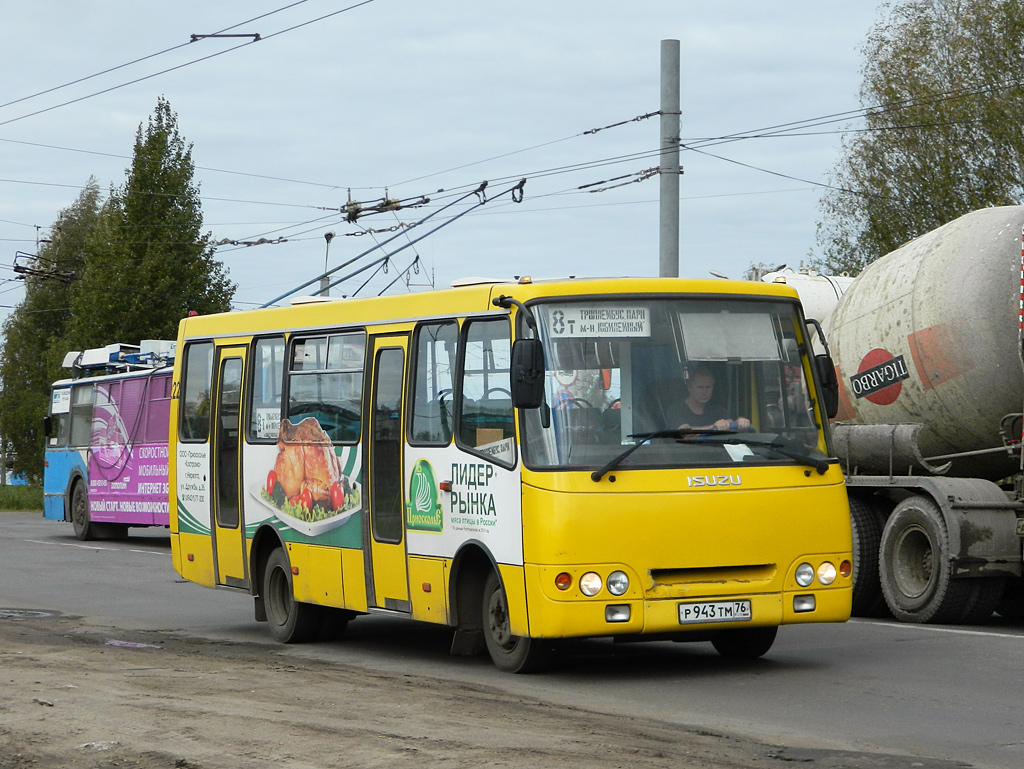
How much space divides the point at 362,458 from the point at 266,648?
1.90 metres

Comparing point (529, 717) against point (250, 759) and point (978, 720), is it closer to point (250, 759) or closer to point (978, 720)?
point (250, 759)

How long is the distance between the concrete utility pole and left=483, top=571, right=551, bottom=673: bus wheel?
11.3m

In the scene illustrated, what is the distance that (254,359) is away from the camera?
44.8 ft

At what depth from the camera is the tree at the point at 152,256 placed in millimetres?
51094

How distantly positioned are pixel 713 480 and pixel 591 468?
0.78 meters

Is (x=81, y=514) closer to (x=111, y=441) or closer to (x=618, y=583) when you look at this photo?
(x=111, y=441)

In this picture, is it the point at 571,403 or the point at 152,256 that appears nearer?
the point at 571,403

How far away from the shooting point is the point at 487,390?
10.5 m

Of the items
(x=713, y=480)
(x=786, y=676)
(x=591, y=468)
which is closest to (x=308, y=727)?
(x=591, y=468)

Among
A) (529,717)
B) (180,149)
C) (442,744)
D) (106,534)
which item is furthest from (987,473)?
(180,149)

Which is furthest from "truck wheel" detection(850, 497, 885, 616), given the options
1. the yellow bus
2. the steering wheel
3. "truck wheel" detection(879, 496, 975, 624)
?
the steering wheel

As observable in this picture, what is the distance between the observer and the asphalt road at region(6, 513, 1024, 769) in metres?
8.23

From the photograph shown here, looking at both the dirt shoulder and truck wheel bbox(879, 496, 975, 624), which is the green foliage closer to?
truck wheel bbox(879, 496, 975, 624)

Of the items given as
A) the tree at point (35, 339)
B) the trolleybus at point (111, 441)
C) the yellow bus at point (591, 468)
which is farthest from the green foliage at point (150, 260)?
the yellow bus at point (591, 468)
